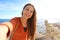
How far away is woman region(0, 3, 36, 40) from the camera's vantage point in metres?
1.60

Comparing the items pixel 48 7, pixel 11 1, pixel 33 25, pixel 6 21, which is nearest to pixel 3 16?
pixel 6 21

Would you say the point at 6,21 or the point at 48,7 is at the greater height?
the point at 48,7

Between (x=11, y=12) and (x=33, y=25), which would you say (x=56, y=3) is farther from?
(x=11, y=12)

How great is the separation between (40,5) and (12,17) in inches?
11.9

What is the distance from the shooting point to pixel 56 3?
169cm

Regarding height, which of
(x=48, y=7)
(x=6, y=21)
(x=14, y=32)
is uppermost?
(x=48, y=7)

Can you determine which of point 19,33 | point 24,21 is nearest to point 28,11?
point 24,21

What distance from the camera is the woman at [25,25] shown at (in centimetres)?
160

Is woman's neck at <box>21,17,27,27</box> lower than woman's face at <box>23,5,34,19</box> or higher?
lower

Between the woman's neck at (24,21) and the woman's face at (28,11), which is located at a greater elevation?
the woman's face at (28,11)

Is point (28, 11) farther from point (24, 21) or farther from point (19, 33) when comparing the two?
point (19, 33)

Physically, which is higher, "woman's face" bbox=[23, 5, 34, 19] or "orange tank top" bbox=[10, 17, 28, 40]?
"woman's face" bbox=[23, 5, 34, 19]

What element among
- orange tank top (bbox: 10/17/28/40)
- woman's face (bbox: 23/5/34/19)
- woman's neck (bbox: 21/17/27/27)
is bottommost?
orange tank top (bbox: 10/17/28/40)

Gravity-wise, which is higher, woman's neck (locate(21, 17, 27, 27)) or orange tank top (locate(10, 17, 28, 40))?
woman's neck (locate(21, 17, 27, 27))
